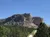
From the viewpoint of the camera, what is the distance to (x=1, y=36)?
4512 cm

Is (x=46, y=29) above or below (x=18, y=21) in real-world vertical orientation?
above

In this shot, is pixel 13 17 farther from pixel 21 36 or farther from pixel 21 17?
pixel 21 36

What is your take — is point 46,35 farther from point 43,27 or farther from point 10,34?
point 10,34

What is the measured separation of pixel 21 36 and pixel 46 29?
13.2 meters

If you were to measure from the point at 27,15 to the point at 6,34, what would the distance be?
134 meters

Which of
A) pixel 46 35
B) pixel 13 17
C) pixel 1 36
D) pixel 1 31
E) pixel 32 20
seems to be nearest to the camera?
pixel 46 35

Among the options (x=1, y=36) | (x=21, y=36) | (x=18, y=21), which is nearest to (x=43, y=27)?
(x=1, y=36)

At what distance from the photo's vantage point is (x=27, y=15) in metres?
183

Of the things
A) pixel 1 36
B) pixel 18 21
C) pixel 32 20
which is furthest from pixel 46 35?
pixel 32 20

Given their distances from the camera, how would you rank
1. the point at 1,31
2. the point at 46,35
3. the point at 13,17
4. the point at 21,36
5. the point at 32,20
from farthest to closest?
the point at 32,20 → the point at 13,17 → the point at 21,36 → the point at 1,31 → the point at 46,35

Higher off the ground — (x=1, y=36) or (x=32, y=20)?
(x=1, y=36)

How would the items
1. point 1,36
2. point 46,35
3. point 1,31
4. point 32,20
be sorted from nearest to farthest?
point 46,35 → point 1,36 → point 1,31 → point 32,20

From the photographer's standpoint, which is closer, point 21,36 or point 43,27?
point 43,27

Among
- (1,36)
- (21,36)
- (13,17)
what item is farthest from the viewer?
(13,17)
